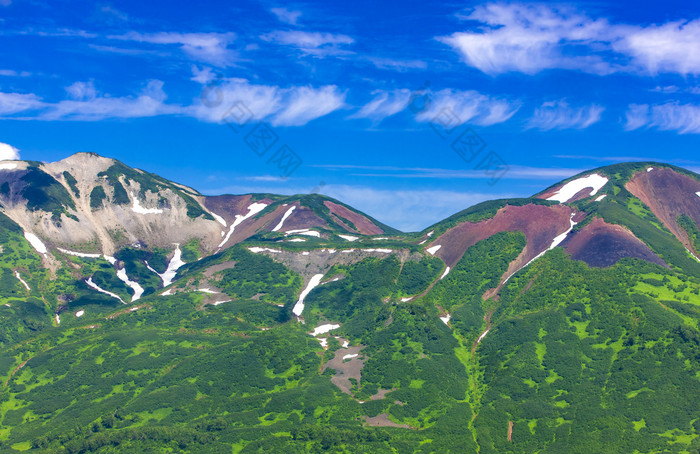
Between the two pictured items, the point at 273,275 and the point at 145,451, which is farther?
the point at 273,275

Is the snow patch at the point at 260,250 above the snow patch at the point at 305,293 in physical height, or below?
above

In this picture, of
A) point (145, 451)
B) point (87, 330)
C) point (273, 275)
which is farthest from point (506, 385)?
point (87, 330)

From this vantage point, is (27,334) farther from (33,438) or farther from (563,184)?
(563,184)

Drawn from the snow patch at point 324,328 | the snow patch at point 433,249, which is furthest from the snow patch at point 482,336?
the snow patch at point 433,249

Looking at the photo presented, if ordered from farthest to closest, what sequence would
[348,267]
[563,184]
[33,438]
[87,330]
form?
1. [563,184]
2. [348,267]
3. [87,330]
4. [33,438]

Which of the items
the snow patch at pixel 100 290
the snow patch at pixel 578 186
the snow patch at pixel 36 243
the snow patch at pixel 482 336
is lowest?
the snow patch at pixel 482 336

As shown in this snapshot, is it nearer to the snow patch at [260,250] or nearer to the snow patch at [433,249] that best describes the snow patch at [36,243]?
the snow patch at [260,250]

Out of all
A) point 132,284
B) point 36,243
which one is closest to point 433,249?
point 132,284
